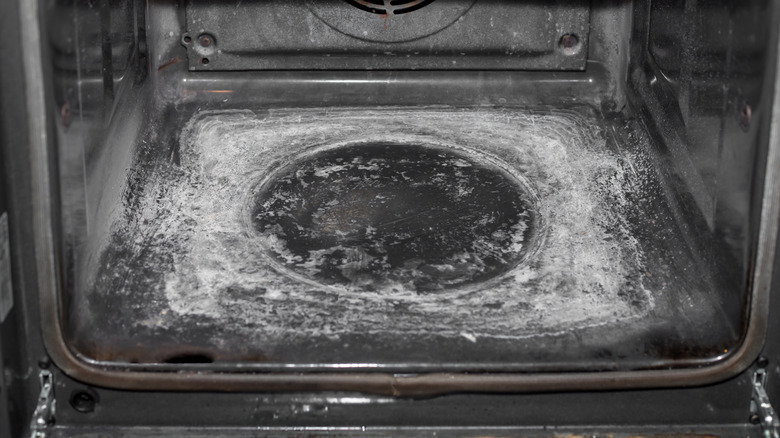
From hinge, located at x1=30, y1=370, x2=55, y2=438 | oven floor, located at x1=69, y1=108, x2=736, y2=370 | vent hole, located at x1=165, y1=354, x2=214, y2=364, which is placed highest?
oven floor, located at x1=69, y1=108, x2=736, y2=370

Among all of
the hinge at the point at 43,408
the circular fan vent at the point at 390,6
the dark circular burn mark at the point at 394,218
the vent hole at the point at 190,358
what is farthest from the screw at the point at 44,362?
the circular fan vent at the point at 390,6

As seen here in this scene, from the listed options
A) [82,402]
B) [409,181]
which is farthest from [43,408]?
[409,181]

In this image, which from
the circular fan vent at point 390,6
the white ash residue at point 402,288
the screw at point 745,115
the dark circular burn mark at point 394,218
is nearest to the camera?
the screw at point 745,115

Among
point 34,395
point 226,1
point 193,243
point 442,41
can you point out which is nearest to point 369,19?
point 442,41

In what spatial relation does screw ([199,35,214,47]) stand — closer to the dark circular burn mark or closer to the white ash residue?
the white ash residue

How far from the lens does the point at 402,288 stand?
1.49 meters

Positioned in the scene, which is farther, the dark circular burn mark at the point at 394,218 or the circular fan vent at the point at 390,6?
the circular fan vent at the point at 390,6

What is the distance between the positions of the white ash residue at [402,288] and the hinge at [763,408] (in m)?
0.17

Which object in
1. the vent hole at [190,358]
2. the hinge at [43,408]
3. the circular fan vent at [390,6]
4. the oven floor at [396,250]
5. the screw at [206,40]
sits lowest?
the hinge at [43,408]

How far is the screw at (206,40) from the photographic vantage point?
209 centimetres

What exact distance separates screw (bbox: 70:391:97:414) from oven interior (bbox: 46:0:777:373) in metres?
0.06

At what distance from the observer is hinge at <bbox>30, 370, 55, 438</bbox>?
1.35 m

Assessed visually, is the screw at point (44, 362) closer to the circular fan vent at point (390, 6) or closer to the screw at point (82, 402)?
the screw at point (82, 402)

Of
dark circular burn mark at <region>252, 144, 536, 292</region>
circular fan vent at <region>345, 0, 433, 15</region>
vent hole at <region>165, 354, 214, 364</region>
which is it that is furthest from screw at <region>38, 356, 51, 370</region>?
circular fan vent at <region>345, 0, 433, 15</region>
